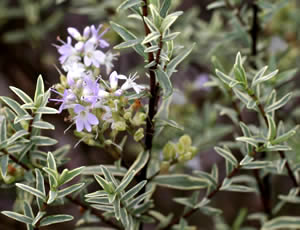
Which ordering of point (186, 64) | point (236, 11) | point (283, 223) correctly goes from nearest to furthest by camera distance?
point (283, 223)
point (236, 11)
point (186, 64)

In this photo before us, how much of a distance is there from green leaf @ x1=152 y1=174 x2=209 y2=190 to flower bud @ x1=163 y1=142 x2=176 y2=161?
66 mm

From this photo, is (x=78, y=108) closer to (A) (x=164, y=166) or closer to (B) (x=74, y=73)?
(B) (x=74, y=73)

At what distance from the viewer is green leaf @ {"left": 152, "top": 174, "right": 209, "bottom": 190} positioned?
1162mm

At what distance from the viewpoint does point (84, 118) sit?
949 millimetres

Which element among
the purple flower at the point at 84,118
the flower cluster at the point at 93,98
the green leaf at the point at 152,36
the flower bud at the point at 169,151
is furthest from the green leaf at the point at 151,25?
the flower bud at the point at 169,151

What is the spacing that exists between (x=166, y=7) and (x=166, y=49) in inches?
5.0

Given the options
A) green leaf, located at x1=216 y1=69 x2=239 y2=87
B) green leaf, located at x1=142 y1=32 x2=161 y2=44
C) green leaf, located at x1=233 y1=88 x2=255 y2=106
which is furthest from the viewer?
green leaf, located at x1=233 y1=88 x2=255 y2=106

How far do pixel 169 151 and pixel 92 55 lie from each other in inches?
12.8

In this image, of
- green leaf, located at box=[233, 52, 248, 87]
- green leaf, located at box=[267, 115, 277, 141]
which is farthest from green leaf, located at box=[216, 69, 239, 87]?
green leaf, located at box=[267, 115, 277, 141]

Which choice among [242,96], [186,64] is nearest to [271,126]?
[242,96]

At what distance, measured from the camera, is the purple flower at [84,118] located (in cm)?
93

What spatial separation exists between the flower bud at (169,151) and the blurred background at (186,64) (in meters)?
0.51

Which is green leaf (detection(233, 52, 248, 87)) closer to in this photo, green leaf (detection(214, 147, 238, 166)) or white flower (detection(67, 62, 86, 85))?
green leaf (detection(214, 147, 238, 166))

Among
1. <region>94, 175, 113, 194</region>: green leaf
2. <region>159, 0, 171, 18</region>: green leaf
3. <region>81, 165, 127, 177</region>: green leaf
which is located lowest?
<region>94, 175, 113, 194</region>: green leaf
